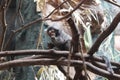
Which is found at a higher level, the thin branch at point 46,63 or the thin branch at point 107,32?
the thin branch at point 107,32

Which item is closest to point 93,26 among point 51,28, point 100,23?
A: point 100,23

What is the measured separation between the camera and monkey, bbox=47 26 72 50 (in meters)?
2.21

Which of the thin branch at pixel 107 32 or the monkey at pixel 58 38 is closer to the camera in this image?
the thin branch at pixel 107 32

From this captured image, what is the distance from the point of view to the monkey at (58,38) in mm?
2213

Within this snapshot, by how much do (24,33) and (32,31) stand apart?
17cm

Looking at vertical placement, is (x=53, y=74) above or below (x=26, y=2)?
below

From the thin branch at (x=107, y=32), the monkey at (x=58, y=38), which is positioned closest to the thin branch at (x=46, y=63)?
the thin branch at (x=107, y=32)

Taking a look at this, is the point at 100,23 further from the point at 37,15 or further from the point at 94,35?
the point at 37,15

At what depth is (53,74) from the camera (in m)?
2.19

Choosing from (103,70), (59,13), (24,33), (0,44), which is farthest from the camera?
(24,33)

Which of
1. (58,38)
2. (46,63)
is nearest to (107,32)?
(46,63)

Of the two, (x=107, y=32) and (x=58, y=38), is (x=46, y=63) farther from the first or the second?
(x=58, y=38)

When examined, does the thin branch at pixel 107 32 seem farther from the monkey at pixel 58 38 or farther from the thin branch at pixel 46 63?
the monkey at pixel 58 38

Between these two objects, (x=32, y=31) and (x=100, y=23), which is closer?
(x=100, y=23)
